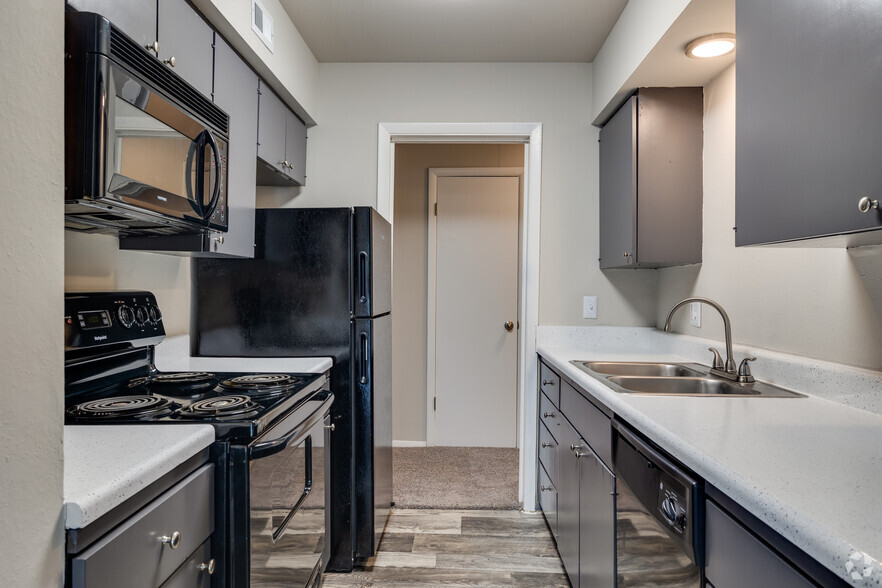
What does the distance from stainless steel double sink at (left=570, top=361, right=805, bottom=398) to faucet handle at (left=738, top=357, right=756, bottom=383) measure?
21 millimetres

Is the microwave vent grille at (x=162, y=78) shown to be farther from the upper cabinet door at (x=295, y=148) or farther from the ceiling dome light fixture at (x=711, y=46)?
the ceiling dome light fixture at (x=711, y=46)

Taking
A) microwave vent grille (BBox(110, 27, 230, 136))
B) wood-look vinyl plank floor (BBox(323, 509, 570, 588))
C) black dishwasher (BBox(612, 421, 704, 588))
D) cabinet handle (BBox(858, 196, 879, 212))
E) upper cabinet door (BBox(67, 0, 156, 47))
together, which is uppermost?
upper cabinet door (BBox(67, 0, 156, 47))

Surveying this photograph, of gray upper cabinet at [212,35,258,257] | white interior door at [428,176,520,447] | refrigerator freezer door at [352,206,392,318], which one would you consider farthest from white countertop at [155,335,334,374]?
white interior door at [428,176,520,447]

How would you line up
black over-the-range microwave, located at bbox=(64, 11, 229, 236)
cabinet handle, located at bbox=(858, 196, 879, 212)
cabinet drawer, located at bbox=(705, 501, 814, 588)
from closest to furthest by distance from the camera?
cabinet drawer, located at bbox=(705, 501, 814, 588)
cabinet handle, located at bbox=(858, 196, 879, 212)
black over-the-range microwave, located at bbox=(64, 11, 229, 236)

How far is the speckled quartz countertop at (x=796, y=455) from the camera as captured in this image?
0.63 meters

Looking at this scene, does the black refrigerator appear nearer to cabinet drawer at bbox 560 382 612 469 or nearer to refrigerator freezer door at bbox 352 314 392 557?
refrigerator freezer door at bbox 352 314 392 557

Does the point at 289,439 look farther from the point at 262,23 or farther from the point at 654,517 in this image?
the point at 262,23

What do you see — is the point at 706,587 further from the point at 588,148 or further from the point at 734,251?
the point at 588,148

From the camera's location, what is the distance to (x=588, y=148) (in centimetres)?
275

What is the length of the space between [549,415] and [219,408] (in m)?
1.61

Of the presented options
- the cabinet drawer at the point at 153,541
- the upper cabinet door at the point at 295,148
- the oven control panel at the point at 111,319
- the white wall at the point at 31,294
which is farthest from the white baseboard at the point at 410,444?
the white wall at the point at 31,294

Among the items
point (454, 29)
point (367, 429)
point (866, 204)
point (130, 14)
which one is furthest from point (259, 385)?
point (454, 29)

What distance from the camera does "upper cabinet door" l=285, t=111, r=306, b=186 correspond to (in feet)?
8.20

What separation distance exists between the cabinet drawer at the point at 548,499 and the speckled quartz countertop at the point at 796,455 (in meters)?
0.93
